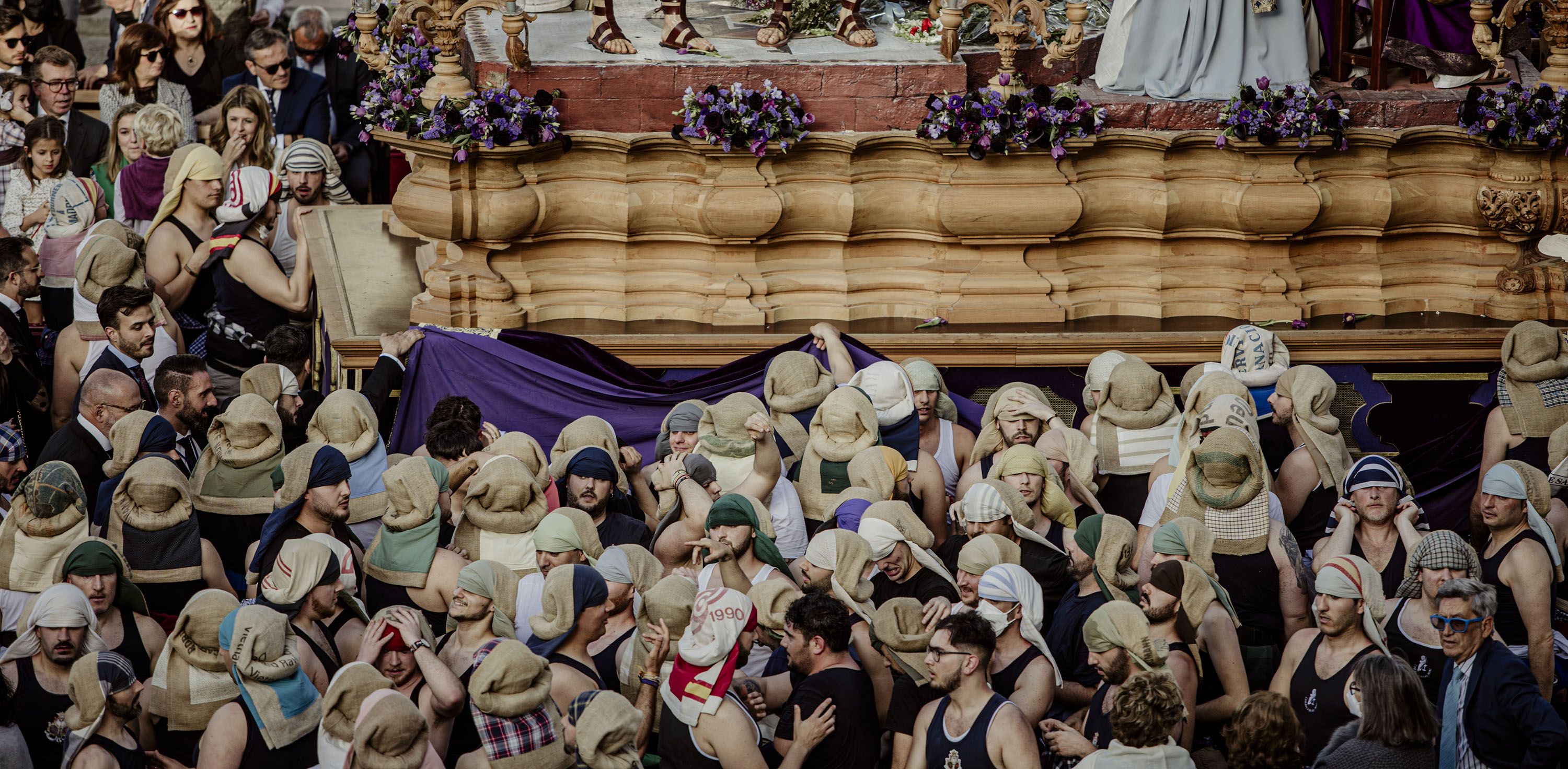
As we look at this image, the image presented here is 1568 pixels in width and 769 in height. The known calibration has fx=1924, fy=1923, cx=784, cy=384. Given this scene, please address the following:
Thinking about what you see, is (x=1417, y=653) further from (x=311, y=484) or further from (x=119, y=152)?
(x=119, y=152)

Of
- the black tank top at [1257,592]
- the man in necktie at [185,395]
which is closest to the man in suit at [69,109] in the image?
the man in necktie at [185,395]

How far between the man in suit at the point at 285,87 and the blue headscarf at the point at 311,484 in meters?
4.95

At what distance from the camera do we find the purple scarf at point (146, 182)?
1048 cm

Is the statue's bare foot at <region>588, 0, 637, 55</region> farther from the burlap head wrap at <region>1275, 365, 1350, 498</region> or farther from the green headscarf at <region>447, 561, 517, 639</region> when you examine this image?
the green headscarf at <region>447, 561, 517, 639</region>

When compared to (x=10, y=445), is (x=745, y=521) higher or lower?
higher

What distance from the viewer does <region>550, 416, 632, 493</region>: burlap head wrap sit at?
26.6 feet

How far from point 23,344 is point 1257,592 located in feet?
18.8

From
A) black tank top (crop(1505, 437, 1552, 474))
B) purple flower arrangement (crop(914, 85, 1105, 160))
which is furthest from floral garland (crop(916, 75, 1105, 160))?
black tank top (crop(1505, 437, 1552, 474))

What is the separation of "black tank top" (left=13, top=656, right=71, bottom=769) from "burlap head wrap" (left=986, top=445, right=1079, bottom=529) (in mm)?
3481

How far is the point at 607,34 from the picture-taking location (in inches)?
406

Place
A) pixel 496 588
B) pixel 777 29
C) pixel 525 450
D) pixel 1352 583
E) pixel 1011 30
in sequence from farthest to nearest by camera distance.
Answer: pixel 777 29 < pixel 1011 30 < pixel 525 450 < pixel 496 588 < pixel 1352 583

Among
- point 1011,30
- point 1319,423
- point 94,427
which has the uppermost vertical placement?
point 1011,30

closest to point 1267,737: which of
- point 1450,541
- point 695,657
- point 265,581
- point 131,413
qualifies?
point 1450,541

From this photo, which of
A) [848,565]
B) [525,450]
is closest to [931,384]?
[525,450]
